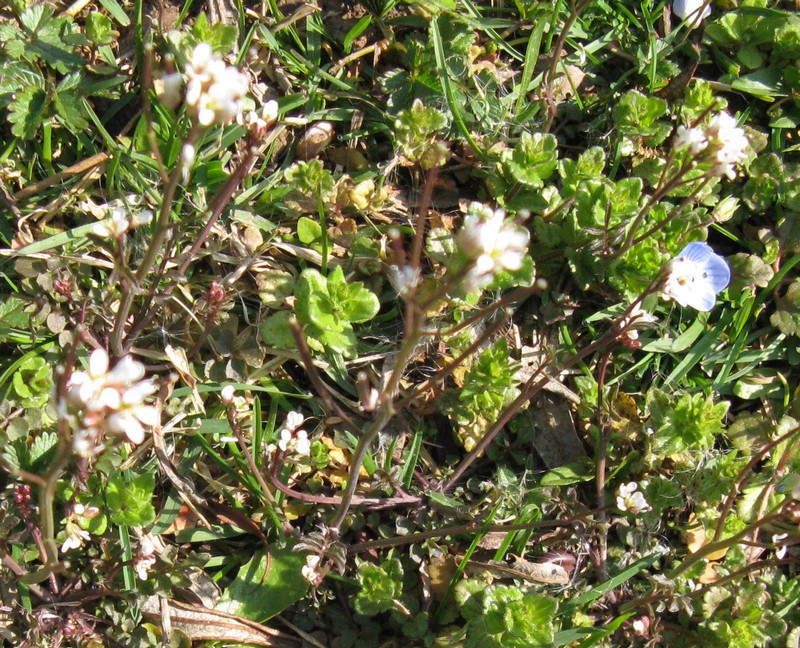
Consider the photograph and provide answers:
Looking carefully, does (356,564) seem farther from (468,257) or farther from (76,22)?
(76,22)

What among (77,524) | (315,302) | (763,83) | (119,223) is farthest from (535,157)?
(77,524)

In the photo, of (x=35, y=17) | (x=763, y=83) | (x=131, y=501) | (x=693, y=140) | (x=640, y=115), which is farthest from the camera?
(x=763, y=83)

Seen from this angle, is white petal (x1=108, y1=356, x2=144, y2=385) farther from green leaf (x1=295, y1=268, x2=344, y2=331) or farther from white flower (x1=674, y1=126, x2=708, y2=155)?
white flower (x1=674, y1=126, x2=708, y2=155)

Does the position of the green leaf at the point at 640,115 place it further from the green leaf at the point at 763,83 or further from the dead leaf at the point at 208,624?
the dead leaf at the point at 208,624

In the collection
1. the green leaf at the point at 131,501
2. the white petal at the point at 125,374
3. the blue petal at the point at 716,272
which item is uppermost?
the white petal at the point at 125,374

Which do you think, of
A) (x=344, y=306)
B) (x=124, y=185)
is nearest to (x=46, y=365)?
(x=124, y=185)

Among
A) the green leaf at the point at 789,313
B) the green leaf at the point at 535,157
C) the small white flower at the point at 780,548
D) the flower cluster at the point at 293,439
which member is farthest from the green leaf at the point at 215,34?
the small white flower at the point at 780,548

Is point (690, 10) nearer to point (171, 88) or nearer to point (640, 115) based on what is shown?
point (640, 115)
